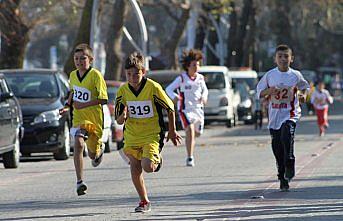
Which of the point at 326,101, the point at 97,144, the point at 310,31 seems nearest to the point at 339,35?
the point at 310,31

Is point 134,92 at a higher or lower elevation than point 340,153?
higher

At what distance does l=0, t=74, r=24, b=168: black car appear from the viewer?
17953 millimetres

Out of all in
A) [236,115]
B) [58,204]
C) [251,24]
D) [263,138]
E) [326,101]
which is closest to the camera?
[58,204]

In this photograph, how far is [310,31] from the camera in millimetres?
69812

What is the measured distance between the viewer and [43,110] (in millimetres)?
20078

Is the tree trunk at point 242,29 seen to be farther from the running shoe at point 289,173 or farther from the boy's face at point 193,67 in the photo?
the running shoe at point 289,173

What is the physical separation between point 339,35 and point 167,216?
75405 millimetres

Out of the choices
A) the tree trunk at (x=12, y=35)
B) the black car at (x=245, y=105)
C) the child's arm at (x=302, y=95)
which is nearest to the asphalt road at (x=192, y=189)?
the child's arm at (x=302, y=95)

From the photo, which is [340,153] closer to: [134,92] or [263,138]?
[263,138]

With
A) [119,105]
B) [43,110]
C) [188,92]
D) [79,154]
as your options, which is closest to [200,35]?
[43,110]

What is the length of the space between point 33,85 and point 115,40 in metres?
14.9

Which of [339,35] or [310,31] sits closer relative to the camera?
[310,31]

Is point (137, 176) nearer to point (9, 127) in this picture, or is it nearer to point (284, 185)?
point (284, 185)

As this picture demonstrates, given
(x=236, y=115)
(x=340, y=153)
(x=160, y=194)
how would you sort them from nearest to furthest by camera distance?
(x=160, y=194) → (x=340, y=153) → (x=236, y=115)
